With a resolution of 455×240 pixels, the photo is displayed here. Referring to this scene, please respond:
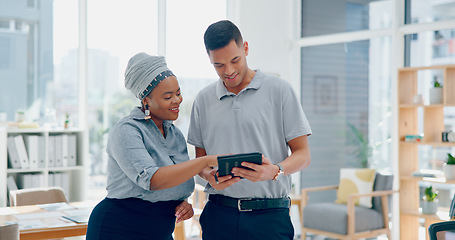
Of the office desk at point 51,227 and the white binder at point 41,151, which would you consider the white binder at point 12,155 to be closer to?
the white binder at point 41,151

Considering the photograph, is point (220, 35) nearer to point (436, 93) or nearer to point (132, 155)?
point (132, 155)

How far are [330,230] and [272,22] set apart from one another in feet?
10.5

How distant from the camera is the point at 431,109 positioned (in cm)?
565

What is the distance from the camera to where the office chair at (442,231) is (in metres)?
2.47

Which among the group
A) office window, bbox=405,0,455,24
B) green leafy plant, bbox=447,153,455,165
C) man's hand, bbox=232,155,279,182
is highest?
office window, bbox=405,0,455,24

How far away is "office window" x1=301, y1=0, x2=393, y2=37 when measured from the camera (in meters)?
6.54

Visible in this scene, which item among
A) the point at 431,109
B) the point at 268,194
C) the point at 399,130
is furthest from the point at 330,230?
the point at 268,194

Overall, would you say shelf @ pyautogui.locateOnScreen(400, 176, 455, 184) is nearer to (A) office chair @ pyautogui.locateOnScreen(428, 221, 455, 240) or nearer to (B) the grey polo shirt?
(A) office chair @ pyautogui.locateOnScreen(428, 221, 455, 240)

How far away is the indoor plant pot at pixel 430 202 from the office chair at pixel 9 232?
4.36 meters

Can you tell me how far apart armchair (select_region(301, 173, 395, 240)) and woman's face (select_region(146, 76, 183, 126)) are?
153 inches

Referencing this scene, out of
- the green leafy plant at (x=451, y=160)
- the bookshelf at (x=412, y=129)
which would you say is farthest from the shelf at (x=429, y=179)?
the green leafy plant at (x=451, y=160)

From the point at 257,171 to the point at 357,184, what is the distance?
4.39m

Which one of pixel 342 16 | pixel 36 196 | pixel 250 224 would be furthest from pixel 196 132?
pixel 342 16

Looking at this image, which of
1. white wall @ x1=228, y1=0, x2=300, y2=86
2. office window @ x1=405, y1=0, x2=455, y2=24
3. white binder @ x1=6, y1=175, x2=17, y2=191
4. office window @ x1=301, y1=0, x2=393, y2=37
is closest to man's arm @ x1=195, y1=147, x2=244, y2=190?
white binder @ x1=6, y1=175, x2=17, y2=191
